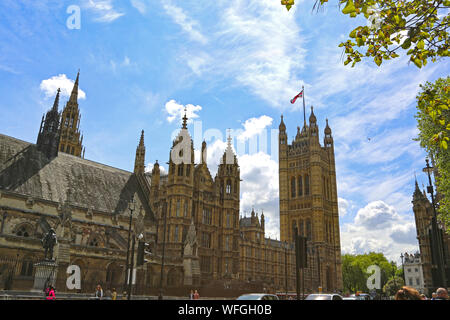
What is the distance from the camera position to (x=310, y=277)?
297 feet

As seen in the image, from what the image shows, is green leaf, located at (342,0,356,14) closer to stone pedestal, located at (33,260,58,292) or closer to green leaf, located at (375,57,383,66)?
green leaf, located at (375,57,383,66)

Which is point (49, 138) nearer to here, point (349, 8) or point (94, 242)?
point (94, 242)

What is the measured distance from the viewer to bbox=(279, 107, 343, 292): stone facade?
329 feet

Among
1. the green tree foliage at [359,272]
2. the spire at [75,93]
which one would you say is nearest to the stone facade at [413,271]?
the green tree foliage at [359,272]

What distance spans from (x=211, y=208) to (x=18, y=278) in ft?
80.0

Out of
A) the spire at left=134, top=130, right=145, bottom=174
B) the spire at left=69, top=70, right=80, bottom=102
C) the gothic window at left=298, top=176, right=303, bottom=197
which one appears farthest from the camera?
the gothic window at left=298, top=176, right=303, bottom=197

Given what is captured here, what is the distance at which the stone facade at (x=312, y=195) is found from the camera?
10025cm

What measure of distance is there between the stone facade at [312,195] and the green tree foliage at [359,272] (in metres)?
12.9

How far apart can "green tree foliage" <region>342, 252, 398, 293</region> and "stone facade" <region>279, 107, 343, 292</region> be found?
12878 millimetres

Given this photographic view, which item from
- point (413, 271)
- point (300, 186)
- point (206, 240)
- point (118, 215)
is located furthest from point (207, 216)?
point (413, 271)

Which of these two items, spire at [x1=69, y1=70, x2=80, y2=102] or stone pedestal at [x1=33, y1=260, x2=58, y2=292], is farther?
spire at [x1=69, y1=70, x2=80, y2=102]

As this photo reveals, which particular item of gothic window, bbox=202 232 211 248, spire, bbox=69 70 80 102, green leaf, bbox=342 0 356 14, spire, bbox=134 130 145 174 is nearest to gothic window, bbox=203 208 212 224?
gothic window, bbox=202 232 211 248

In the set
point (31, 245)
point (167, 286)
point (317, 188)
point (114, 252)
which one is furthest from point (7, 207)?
point (317, 188)

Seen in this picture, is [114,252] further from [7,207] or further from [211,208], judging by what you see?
[211,208]
